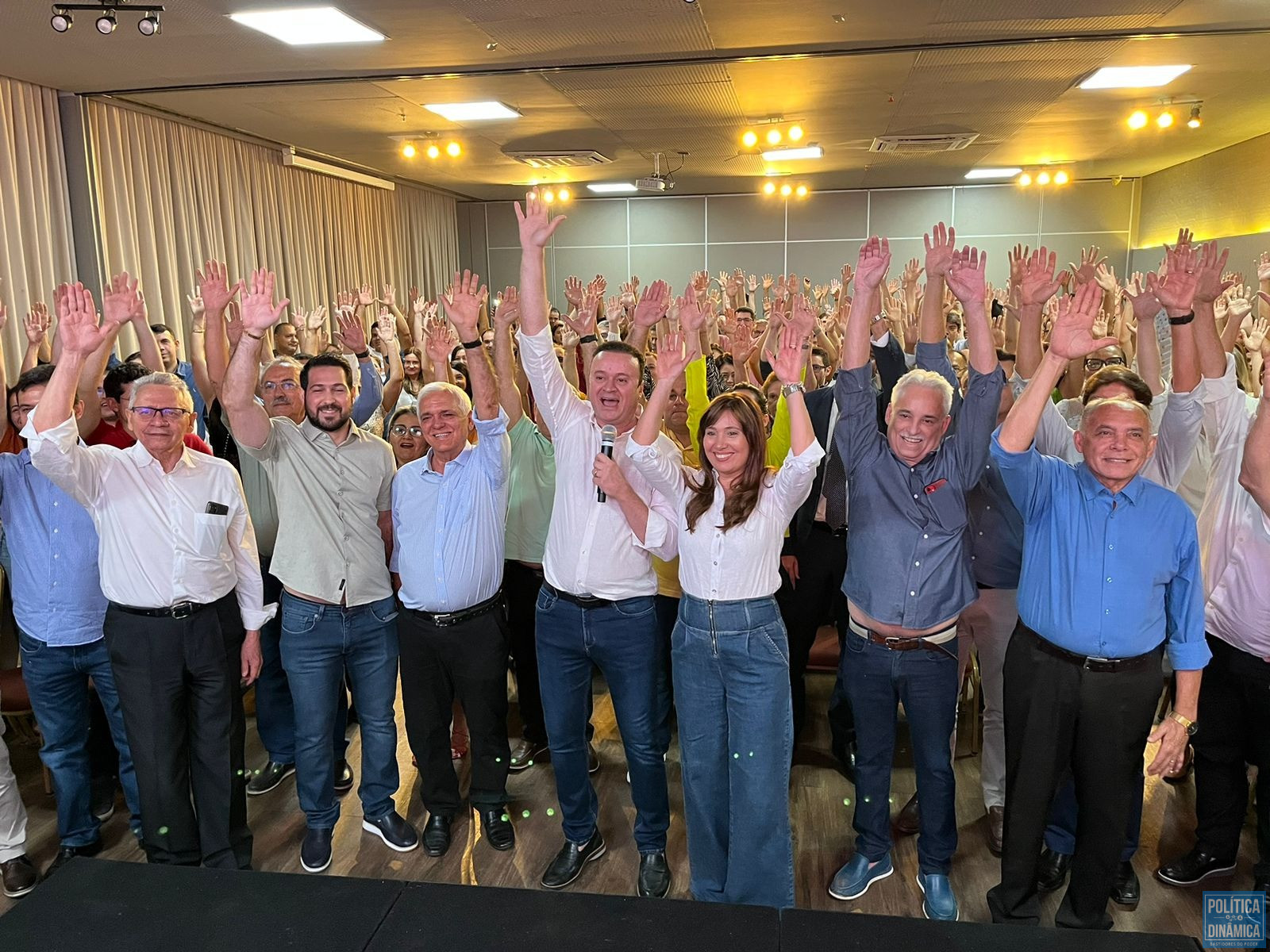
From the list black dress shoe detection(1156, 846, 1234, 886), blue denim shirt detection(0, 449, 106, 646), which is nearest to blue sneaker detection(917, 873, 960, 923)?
black dress shoe detection(1156, 846, 1234, 886)

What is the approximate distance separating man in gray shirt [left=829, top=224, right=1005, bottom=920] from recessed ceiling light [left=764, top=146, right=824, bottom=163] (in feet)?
24.4

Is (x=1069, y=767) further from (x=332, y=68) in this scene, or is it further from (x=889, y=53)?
(x=332, y=68)

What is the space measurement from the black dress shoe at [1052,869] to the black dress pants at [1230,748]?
474mm

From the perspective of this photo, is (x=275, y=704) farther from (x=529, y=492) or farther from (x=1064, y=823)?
(x=1064, y=823)

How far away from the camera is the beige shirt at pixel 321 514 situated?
3037mm

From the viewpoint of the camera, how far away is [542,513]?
3.63 m

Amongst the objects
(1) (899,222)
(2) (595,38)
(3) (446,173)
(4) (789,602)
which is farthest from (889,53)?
(1) (899,222)

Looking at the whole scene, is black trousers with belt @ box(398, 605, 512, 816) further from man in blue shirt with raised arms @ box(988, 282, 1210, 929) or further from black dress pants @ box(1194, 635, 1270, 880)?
black dress pants @ box(1194, 635, 1270, 880)

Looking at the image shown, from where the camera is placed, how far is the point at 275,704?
3.68m

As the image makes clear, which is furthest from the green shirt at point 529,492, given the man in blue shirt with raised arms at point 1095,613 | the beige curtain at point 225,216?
the beige curtain at point 225,216

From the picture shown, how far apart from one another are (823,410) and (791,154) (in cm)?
724

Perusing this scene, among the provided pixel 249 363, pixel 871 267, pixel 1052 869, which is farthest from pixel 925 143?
pixel 249 363

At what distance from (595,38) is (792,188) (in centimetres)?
798

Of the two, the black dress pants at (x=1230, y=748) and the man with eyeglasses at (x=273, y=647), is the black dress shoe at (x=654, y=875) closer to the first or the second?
the man with eyeglasses at (x=273, y=647)
